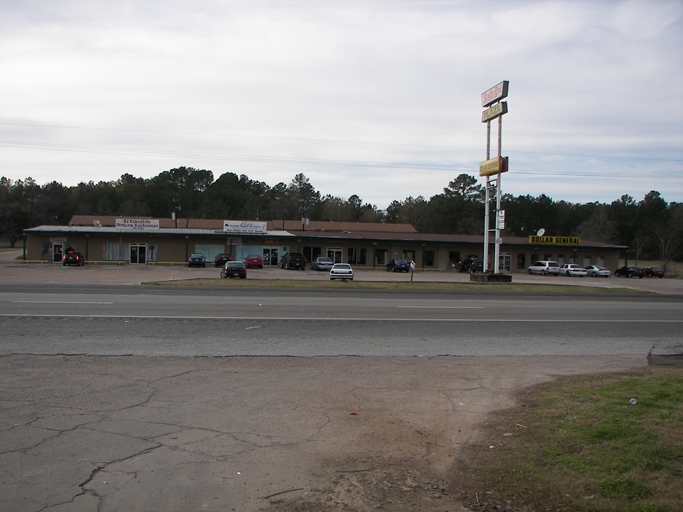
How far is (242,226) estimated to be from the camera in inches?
2480

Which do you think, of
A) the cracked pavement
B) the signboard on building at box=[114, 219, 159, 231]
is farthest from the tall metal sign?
the signboard on building at box=[114, 219, 159, 231]

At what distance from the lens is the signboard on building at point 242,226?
6250 cm

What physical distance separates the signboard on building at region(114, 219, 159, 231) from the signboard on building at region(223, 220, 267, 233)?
23.6 ft

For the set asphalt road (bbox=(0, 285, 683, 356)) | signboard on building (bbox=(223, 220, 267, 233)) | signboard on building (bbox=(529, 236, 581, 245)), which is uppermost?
signboard on building (bbox=(223, 220, 267, 233))

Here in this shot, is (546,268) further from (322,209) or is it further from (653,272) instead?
(322,209)

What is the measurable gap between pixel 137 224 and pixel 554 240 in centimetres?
4630

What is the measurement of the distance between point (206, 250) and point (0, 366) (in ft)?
177

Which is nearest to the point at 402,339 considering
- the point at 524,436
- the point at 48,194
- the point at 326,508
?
the point at 524,436

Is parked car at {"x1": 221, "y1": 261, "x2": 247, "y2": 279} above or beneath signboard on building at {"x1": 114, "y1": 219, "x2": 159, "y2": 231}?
beneath

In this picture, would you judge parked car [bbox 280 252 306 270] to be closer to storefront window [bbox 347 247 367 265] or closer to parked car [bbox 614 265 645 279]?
storefront window [bbox 347 247 367 265]

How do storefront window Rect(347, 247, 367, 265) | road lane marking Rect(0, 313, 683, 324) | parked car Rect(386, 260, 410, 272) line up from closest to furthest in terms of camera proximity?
road lane marking Rect(0, 313, 683, 324) → parked car Rect(386, 260, 410, 272) → storefront window Rect(347, 247, 367, 265)

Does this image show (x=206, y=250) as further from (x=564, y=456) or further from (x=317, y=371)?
(x=564, y=456)

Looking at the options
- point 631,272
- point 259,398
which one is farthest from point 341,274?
point 631,272

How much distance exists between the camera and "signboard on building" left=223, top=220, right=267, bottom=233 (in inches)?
2461
